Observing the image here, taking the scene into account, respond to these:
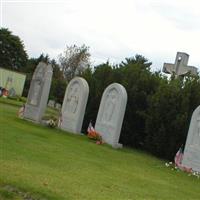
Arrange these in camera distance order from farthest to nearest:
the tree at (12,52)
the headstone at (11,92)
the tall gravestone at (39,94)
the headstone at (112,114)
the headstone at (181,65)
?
the tree at (12,52) < the headstone at (11,92) < the headstone at (181,65) < the tall gravestone at (39,94) < the headstone at (112,114)

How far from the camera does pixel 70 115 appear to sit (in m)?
19.2

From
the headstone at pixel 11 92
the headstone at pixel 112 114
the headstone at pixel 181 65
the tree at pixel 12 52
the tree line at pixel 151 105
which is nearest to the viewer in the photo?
the headstone at pixel 112 114

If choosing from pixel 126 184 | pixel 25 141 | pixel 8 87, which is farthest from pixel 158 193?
pixel 8 87

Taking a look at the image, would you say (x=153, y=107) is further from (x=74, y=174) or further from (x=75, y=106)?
(x=74, y=174)

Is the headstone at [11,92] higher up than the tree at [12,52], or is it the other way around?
the tree at [12,52]

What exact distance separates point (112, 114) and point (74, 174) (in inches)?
338

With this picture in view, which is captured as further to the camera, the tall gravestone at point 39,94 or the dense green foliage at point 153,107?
the tall gravestone at point 39,94

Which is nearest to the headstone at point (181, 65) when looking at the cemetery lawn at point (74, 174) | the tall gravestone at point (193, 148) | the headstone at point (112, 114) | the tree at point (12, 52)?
the headstone at point (112, 114)

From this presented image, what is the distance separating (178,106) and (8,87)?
3520cm

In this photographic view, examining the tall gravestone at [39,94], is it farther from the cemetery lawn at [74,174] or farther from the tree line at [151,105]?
the cemetery lawn at [74,174]

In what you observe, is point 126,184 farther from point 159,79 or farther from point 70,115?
point 159,79

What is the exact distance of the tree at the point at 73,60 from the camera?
5688 cm

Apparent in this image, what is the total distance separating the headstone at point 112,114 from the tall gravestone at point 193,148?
9.81 ft

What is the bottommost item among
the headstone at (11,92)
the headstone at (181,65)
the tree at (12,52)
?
the headstone at (11,92)
